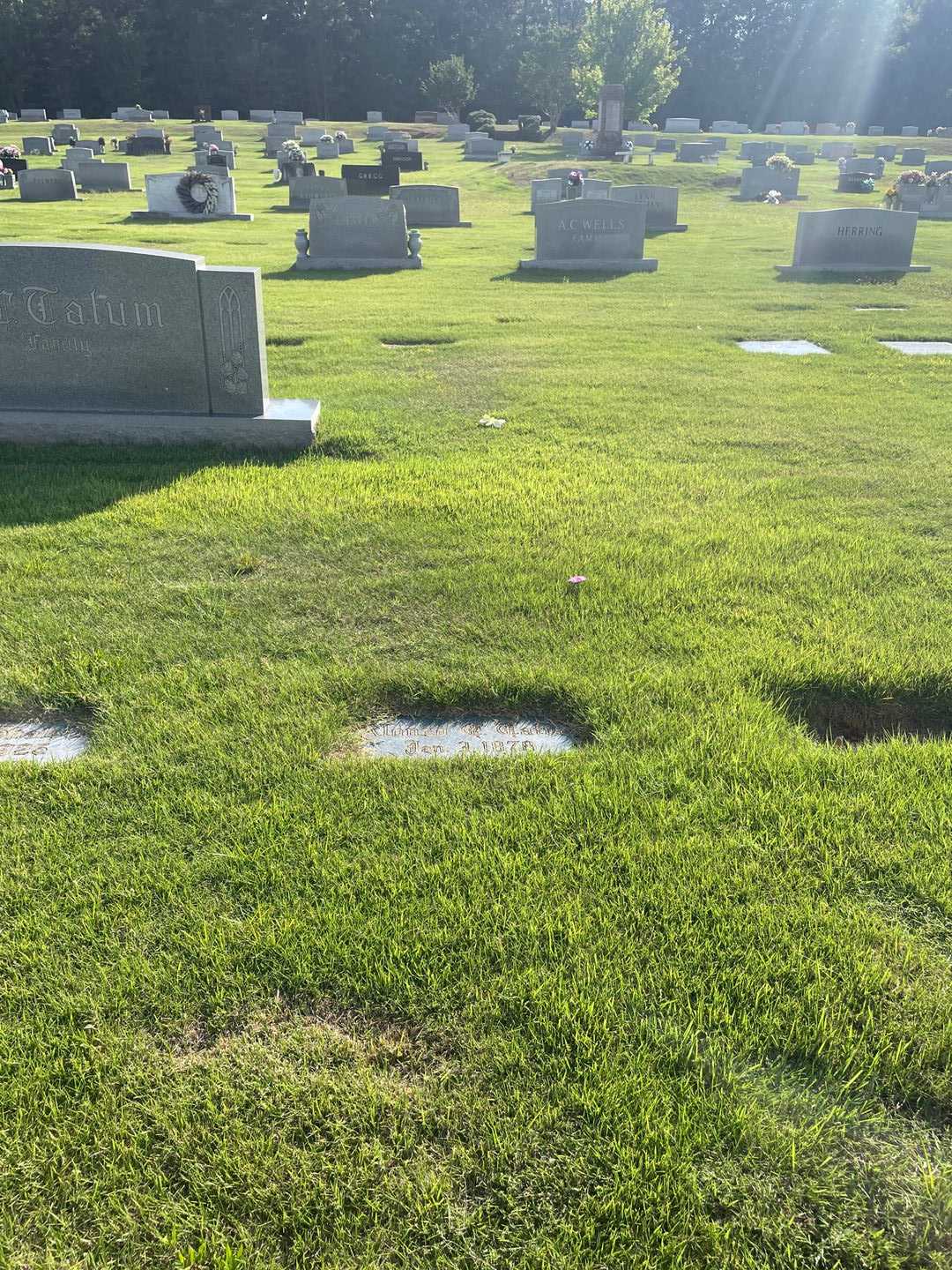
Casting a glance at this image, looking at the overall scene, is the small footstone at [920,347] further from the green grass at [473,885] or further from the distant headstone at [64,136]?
the distant headstone at [64,136]

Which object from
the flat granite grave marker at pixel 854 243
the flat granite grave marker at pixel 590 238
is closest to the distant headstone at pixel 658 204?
the flat granite grave marker at pixel 590 238

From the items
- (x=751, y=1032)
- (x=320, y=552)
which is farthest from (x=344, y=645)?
(x=751, y=1032)

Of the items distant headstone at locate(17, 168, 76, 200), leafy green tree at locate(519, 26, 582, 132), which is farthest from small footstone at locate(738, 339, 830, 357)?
leafy green tree at locate(519, 26, 582, 132)

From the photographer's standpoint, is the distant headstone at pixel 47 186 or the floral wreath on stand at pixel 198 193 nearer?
the floral wreath on stand at pixel 198 193

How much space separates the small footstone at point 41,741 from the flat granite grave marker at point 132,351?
3.46 meters

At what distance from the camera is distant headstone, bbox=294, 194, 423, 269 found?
15.7m

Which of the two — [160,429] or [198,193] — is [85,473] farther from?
[198,193]

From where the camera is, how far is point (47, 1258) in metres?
1.67

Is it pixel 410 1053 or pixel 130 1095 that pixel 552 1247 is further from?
pixel 130 1095

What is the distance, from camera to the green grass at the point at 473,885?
1764mm

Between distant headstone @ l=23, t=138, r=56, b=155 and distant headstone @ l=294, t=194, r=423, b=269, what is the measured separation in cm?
2924

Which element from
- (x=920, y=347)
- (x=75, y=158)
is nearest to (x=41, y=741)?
(x=920, y=347)

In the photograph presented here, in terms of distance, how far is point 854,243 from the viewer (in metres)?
16.0

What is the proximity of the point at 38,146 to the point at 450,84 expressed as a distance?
122 ft
